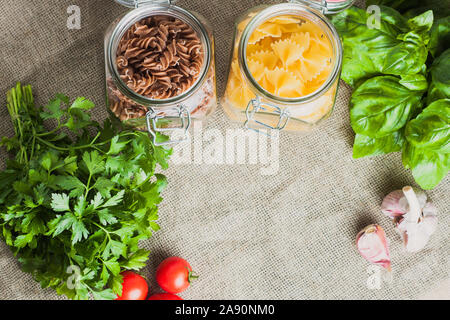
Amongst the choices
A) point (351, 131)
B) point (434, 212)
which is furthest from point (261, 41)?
point (434, 212)

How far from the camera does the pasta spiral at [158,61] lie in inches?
33.3

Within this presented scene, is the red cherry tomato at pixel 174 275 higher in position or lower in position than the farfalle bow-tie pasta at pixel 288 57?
lower

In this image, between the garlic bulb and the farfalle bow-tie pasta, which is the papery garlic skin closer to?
the garlic bulb

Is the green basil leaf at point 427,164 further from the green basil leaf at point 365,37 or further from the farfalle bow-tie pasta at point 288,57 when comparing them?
the farfalle bow-tie pasta at point 288,57

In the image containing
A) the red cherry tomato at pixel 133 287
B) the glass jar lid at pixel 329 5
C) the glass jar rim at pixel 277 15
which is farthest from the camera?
the red cherry tomato at pixel 133 287

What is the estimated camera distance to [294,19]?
90 centimetres

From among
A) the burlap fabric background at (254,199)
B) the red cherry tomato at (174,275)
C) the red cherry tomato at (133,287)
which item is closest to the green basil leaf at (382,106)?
the burlap fabric background at (254,199)

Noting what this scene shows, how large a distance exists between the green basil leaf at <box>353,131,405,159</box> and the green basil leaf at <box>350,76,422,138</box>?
28 mm

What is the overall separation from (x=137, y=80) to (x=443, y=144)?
2.28 ft

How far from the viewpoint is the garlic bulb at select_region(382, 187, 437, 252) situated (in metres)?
1.10

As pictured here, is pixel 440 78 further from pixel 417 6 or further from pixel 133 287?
pixel 133 287

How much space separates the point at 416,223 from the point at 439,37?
46 centimetres

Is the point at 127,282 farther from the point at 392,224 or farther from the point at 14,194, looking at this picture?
the point at 392,224

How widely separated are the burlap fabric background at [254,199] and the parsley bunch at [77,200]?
0.15 meters
